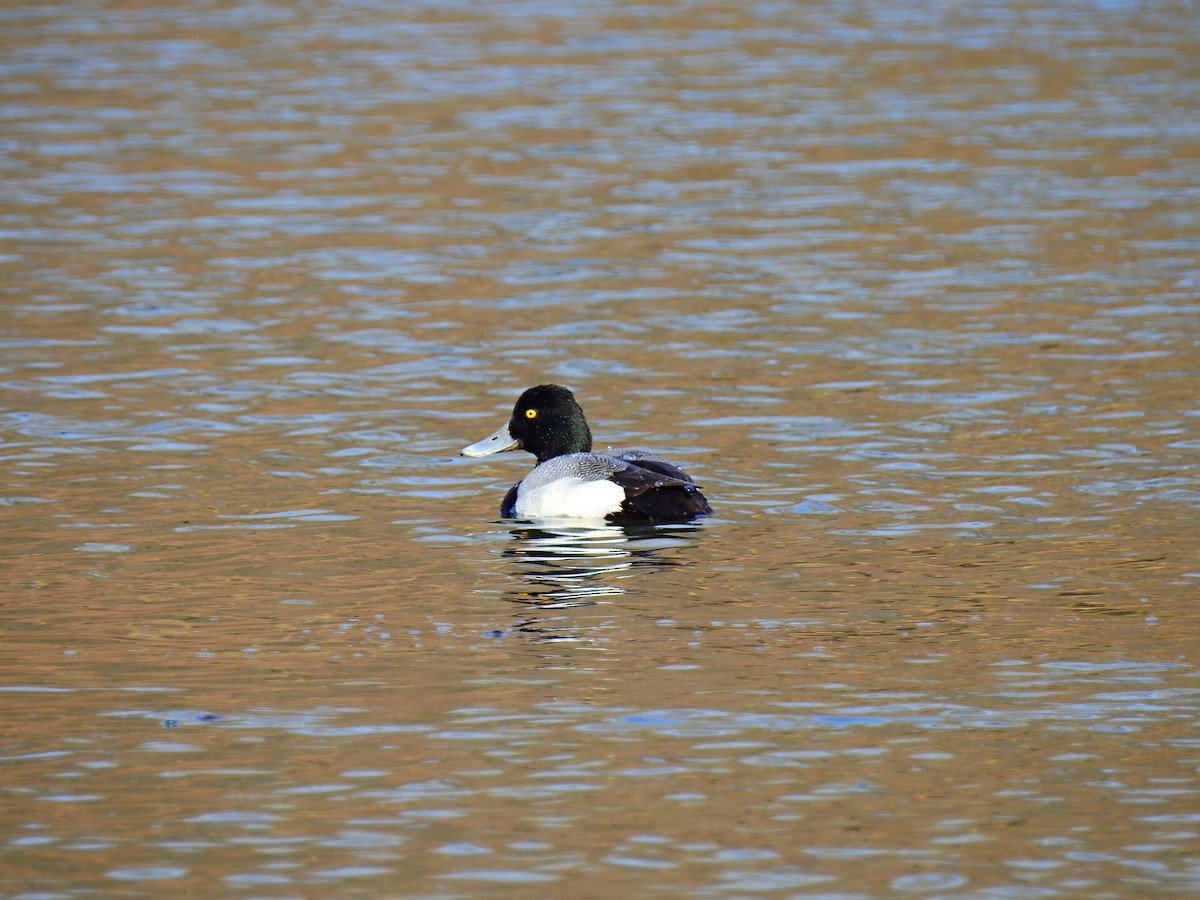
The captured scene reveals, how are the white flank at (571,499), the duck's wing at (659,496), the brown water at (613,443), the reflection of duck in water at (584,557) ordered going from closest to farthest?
1. the brown water at (613,443)
2. the reflection of duck in water at (584,557)
3. the duck's wing at (659,496)
4. the white flank at (571,499)

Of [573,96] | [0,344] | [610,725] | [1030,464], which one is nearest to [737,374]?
[1030,464]

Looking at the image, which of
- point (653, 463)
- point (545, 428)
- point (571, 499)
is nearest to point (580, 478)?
point (571, 499)

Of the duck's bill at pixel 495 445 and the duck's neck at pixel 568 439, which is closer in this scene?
the duck's neck at pixel 568 439

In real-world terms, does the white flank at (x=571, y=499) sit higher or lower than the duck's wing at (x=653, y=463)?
lower

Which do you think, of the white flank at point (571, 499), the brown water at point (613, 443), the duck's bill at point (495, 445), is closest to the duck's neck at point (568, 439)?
the duck's bill at point (495, 445)

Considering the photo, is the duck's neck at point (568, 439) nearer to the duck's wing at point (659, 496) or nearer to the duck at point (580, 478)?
the duck at point (580, 478)

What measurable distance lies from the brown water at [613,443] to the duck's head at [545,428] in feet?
1.25

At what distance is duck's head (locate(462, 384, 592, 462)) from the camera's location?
12.8 m

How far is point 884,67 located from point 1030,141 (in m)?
5.02

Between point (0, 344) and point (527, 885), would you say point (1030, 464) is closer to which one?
point (527, 885)

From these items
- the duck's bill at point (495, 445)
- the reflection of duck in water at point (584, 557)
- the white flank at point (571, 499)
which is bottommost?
the reflection of duck in water at point (584, 557)

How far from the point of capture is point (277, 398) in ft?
49.5

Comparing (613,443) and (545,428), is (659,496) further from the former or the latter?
(613,443)

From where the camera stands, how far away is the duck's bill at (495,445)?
42.7 feet
